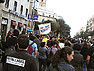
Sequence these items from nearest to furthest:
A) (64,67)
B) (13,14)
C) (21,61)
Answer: (21,61) < (64,67) < (13,14)

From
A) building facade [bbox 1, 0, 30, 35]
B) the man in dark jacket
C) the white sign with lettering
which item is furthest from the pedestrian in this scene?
building facade [bbox 1, 0, 30, 35]

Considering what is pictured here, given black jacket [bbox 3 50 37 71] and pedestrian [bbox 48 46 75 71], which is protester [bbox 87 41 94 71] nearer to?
Result: pedestrian [bbox 48 46 75 71]

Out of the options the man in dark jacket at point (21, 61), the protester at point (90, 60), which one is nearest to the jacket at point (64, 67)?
the man in dark jacket at point (21, 61)

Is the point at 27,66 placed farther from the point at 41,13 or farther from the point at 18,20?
the point at 41,13

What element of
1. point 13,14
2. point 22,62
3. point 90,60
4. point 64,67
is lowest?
point 90,60

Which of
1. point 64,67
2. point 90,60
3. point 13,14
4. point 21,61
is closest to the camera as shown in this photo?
point 21,61

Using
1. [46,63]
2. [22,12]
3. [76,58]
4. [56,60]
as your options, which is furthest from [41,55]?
[22,12]

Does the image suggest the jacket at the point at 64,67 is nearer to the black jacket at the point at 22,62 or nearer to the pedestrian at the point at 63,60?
the pedestrian at the point at 63,60

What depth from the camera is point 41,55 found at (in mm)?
7340

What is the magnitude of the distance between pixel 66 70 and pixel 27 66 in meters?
0.65

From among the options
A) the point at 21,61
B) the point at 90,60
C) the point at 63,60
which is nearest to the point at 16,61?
the point at 21,61

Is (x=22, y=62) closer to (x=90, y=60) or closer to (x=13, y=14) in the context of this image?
(x=90, y=60)

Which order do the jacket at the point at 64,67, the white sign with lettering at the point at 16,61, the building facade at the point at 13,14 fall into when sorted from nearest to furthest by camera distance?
the white sign with lettering at the point at 16,61 → the jacket at the point at 64,67 → the building facade at the point at 13,14

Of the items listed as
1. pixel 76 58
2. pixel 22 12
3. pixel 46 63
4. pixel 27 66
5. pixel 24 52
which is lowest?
pixel 46 63
